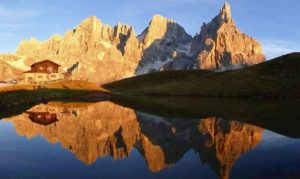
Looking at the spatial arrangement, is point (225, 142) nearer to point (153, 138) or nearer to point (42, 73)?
point (153, 138)

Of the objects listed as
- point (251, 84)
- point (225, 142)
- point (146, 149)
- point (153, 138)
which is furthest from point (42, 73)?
point (225, 142)

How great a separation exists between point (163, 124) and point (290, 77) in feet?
423

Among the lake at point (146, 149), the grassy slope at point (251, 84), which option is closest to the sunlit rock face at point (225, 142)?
the lake at point (146, 149)

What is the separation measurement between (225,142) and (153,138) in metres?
8.67

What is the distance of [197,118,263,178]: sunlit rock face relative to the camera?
28578mm

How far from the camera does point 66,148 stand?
3381cm

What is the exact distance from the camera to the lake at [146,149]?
25.5 metres

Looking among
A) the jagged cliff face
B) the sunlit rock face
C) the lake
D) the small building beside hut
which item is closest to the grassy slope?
the small building beside hut

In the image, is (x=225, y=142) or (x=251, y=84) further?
(x=251, y=84)

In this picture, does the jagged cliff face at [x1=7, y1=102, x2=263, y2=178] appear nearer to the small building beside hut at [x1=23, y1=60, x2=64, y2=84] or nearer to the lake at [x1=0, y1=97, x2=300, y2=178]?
the lake at [x1=0, y1=97, x2=300, y2=178]

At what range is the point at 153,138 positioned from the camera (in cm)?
4100

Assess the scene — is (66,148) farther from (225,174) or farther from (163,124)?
(163,124)

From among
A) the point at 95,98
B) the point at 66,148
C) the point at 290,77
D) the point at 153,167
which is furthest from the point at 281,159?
the point at 290,77

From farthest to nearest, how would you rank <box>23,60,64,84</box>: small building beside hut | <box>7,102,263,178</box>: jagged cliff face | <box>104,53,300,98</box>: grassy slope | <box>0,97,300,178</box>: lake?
<box>23,60,64,84</box>: small building beside hut
<box>104,53,300,98</box>: grassy slope
<box>7,102,263,178</box>: jagged cliff face
<box>0,97,300,178</box>: lake
